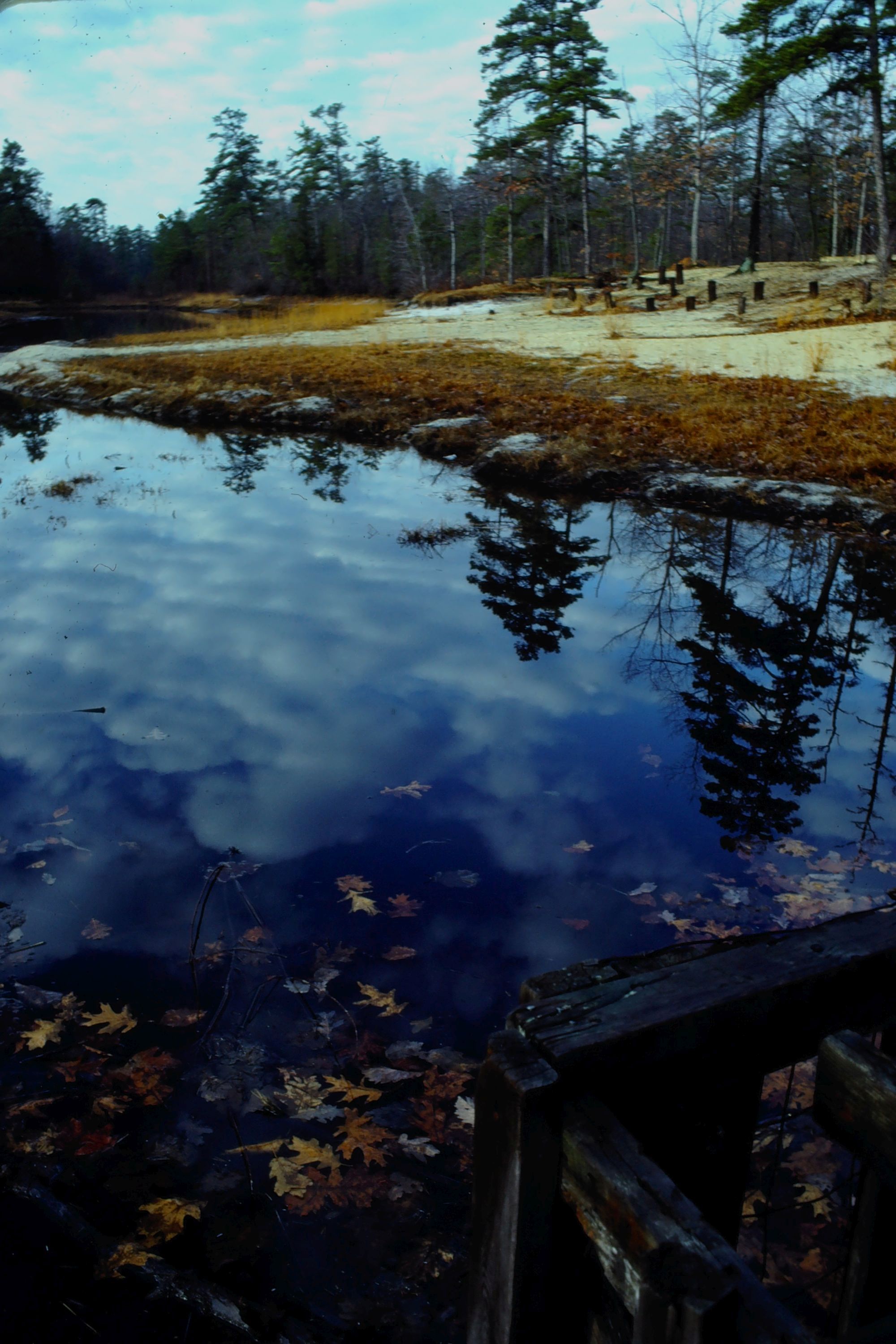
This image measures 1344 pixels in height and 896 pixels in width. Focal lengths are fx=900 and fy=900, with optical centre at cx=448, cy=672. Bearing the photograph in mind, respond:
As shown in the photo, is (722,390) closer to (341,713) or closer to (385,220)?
A: (341,713)

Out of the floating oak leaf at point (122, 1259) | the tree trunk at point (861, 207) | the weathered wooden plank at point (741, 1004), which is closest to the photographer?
the weathered wooden plank at point (741, 1004)

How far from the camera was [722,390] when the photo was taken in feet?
52.2

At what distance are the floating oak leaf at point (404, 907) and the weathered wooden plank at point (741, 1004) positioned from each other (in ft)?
9.05

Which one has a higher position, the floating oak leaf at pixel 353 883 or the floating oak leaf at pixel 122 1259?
the floating oak leaf at pixel 353 883

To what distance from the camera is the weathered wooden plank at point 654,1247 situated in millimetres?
1053

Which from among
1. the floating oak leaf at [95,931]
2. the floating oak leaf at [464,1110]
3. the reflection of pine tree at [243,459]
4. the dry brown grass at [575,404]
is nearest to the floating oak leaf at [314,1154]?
the floating oak leaf at [464,1110]

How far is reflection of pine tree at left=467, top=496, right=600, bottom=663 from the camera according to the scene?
8.22 metres

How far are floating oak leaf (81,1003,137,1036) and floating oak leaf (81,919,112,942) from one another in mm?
486

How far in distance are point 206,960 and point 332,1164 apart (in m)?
1.24

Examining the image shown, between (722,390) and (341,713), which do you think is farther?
(722,390)

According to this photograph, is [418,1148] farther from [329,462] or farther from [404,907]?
[329,462]

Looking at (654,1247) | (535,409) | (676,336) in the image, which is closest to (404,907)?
(654,1247)

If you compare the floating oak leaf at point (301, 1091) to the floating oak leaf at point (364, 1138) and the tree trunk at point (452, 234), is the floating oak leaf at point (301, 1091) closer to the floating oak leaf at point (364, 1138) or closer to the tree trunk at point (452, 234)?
the floating oak leaf at point (364, 1138)

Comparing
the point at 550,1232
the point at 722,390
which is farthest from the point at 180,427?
the point at 550,1232
